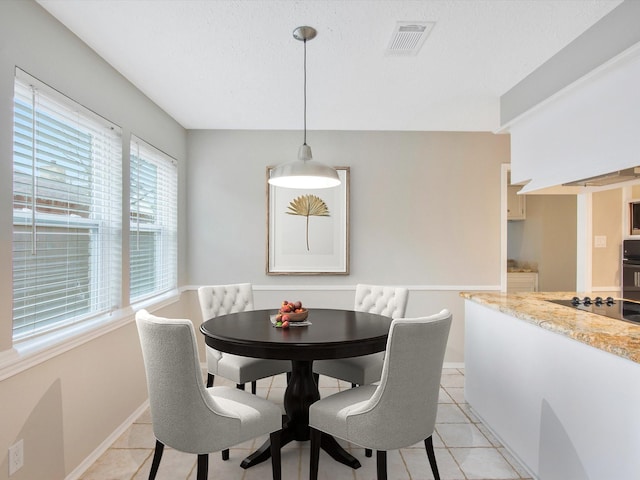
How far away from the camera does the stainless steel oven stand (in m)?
3.08

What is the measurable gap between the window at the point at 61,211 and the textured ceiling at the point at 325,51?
51cm

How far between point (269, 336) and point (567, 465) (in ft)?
5.03

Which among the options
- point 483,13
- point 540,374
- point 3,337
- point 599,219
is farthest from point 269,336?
point 599,219

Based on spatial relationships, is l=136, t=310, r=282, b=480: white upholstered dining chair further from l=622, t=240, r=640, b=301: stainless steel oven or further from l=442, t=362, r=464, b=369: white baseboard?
l=622, t=240, r=640, b=301: stainless steel oven

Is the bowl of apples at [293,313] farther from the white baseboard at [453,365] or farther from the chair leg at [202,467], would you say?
the white baseboard at [453,365]

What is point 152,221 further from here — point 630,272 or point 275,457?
point 630,272

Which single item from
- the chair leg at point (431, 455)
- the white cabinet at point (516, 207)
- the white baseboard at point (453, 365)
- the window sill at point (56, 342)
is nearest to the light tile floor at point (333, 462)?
the chair leg at point (431, 455)

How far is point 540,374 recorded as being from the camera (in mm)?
2014

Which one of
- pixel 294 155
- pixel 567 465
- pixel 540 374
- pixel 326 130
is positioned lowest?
pixel 567 465

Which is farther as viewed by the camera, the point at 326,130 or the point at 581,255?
the point at 326,130

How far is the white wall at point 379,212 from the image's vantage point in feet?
13.3

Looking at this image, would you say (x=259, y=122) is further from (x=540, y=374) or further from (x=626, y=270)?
(x=626, y=270)

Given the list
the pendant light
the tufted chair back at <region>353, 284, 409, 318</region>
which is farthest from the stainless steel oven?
the pendant light

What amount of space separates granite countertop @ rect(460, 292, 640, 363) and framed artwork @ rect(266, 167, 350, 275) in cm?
166
